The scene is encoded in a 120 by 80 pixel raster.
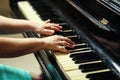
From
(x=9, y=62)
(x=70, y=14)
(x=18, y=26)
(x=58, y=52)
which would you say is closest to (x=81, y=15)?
(x=70, y=14)

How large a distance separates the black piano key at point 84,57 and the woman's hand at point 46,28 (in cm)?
31

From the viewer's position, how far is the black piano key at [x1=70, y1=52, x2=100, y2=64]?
1127mm

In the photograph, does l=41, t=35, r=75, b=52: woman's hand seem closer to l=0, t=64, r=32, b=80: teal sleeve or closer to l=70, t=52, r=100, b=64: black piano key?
l=70, t=52, r=100, b=64: black piano key

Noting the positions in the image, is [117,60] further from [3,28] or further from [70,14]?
[3,28]

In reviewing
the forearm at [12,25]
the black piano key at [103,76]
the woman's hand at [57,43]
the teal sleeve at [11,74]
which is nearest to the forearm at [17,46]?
the woman's hand at [57,43]

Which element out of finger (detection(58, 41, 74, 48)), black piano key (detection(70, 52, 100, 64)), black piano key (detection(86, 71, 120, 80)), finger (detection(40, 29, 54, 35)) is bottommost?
black piano key (detection(86, 71, 120, 80))

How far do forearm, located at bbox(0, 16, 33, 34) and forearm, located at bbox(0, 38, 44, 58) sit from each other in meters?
0.27

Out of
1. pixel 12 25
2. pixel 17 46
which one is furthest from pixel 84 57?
→ pixel 12 25

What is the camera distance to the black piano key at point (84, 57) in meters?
1.13

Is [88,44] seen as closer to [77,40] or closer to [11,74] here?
[77,40]

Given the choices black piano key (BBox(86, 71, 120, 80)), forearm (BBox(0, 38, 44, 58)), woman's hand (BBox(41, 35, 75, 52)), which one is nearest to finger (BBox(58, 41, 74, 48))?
woman's hand (BBox(41, 35, 75, 52))

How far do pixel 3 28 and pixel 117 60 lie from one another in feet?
2.50

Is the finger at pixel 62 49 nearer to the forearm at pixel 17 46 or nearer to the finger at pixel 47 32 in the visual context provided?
the forearm at pixel 17 46

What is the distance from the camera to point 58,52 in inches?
49.1
